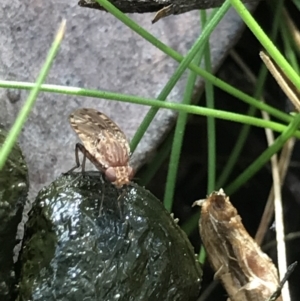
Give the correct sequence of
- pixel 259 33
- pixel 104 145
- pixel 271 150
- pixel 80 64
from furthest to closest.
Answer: pixel 80 64, pixel 271 150, pixel 104 145, pixel 259 33

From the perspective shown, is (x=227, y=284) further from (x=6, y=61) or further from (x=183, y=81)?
(x=6, y=61)

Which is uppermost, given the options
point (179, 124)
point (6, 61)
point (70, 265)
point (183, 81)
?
point (6, 61)

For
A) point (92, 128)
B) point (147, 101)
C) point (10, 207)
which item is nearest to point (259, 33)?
point (147, 101)

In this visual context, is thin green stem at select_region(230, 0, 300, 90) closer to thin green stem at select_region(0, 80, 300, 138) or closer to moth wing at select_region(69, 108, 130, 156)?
thin green stem at select_region(0, 80, 300, 138)

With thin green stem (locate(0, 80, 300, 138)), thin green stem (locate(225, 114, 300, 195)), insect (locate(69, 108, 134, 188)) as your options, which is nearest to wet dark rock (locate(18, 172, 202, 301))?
insect (locate(69, 108, 134, 188))

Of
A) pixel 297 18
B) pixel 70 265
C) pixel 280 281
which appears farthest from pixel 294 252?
pixel 70 265

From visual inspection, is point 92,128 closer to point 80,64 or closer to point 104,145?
point 104,145
